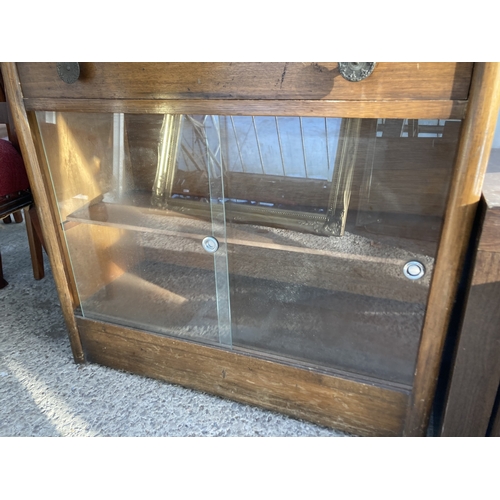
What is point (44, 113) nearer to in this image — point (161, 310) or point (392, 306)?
point (161, 310)

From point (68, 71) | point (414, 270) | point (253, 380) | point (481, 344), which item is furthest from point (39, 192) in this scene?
point (481, 344)

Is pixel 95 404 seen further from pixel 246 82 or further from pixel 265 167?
pixel 246 82

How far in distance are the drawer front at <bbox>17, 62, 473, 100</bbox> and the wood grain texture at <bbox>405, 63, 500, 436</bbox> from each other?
0.03 m

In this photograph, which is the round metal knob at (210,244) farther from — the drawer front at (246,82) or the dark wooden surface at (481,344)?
the dark wooden surface at (481,344)

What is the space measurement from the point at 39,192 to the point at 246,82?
46 cm

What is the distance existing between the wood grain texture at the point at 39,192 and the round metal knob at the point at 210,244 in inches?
12.1

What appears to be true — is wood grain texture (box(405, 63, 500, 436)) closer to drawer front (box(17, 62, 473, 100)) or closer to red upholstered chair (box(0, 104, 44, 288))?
drawer front (box(17, 62, 473, 100))

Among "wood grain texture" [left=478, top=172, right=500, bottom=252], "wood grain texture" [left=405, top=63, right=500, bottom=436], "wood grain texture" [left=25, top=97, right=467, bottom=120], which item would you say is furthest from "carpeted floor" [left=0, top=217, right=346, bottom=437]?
"wood grain texture" [left=25, top=97, right=467, bottom=120]

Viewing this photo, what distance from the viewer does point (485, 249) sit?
0.55m

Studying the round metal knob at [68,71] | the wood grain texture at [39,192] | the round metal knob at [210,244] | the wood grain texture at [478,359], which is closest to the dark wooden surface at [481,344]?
the wood grain texture at [478,359]

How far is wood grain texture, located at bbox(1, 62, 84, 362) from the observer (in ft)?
2.28

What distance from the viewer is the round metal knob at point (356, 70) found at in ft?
1.66

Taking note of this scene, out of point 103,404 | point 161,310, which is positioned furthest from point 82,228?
point 103,404
